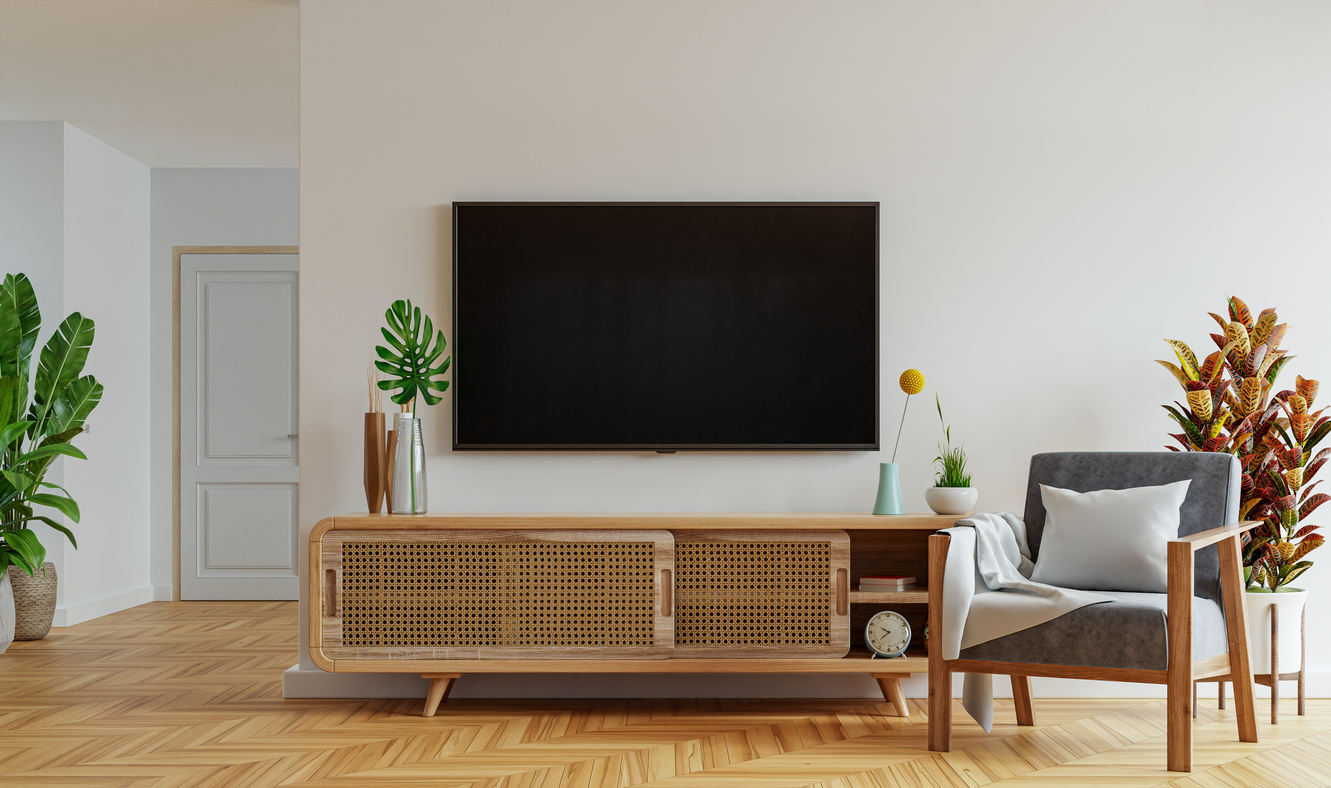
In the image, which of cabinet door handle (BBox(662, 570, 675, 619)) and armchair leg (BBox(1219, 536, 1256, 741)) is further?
cabinet door handle (BBox(662, 570, 675, 619))

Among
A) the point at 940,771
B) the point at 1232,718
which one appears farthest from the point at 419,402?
the point at 1232,718

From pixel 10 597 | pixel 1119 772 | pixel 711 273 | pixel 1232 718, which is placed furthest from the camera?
pixel 10 597

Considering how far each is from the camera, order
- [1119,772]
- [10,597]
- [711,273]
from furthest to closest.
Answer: [10,597]
[711,273]
[1119,772]

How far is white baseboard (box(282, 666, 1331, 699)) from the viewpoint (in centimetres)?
325

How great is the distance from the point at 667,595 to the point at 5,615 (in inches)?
114

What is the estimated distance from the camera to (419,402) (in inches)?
133

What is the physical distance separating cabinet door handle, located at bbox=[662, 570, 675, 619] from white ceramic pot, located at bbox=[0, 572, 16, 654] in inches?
113

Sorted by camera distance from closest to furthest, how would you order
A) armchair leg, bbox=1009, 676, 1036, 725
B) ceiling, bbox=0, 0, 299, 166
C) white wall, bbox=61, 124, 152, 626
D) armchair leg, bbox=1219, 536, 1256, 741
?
armchair leg, bbox=1219, 536, 1256, 741, armchair leg, bbox=1009, 676, 1036, 725, ceiling, bbox=0, 0, 299, 166, white wall, bbox=61, 124, 152, 626

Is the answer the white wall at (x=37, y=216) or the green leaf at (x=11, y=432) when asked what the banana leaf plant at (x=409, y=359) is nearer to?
the green leaf at (x=11, y=432)

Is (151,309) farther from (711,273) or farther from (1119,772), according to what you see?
(1119,772)

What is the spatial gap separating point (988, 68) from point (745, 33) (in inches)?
33.7

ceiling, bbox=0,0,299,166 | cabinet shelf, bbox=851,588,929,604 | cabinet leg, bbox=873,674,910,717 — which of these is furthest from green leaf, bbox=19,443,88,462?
cabinet leg, bbox=873,674,910,717

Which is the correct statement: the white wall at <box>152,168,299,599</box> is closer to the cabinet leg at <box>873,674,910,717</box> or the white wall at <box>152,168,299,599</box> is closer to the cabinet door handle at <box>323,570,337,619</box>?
the cabinet door handle at <box>323,570,337,619</box>

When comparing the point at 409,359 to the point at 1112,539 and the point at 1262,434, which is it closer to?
the point at 1112,539
